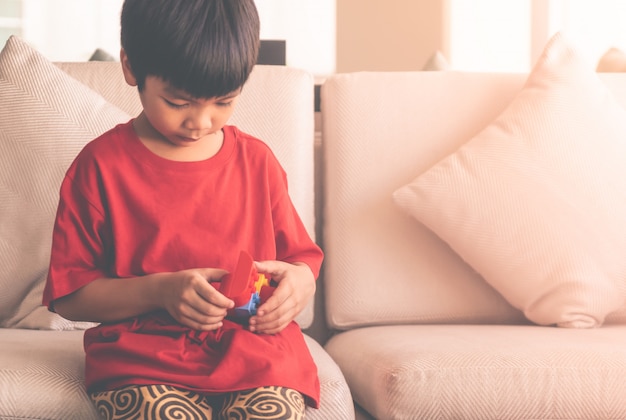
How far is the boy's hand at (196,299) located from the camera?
1127 mm

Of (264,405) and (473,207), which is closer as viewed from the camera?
(264,405)

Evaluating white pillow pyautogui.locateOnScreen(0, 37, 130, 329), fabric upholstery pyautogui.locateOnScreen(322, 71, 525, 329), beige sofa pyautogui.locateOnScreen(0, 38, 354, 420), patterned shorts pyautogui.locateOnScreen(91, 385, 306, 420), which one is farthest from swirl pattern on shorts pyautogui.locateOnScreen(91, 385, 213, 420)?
fabric upholstery pyautogui.locateOnScreen(322, 71, 525, 329)

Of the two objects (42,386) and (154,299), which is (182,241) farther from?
(42,386)

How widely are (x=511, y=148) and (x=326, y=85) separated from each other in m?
0.44

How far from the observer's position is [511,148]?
178cm

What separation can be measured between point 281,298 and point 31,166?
0.70 meters

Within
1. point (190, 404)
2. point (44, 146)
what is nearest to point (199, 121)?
point (190, 404)

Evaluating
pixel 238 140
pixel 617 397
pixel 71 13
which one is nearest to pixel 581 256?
pixel 617 397

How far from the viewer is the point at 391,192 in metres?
1.85

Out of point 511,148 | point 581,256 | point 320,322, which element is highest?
point 511,148

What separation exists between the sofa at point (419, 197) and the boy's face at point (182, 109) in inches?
18.8

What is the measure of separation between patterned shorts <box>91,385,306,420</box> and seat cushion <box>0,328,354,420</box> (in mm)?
61

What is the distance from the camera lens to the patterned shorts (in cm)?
111

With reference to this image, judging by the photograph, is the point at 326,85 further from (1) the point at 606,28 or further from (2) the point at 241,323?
(1) the point at 606,28
